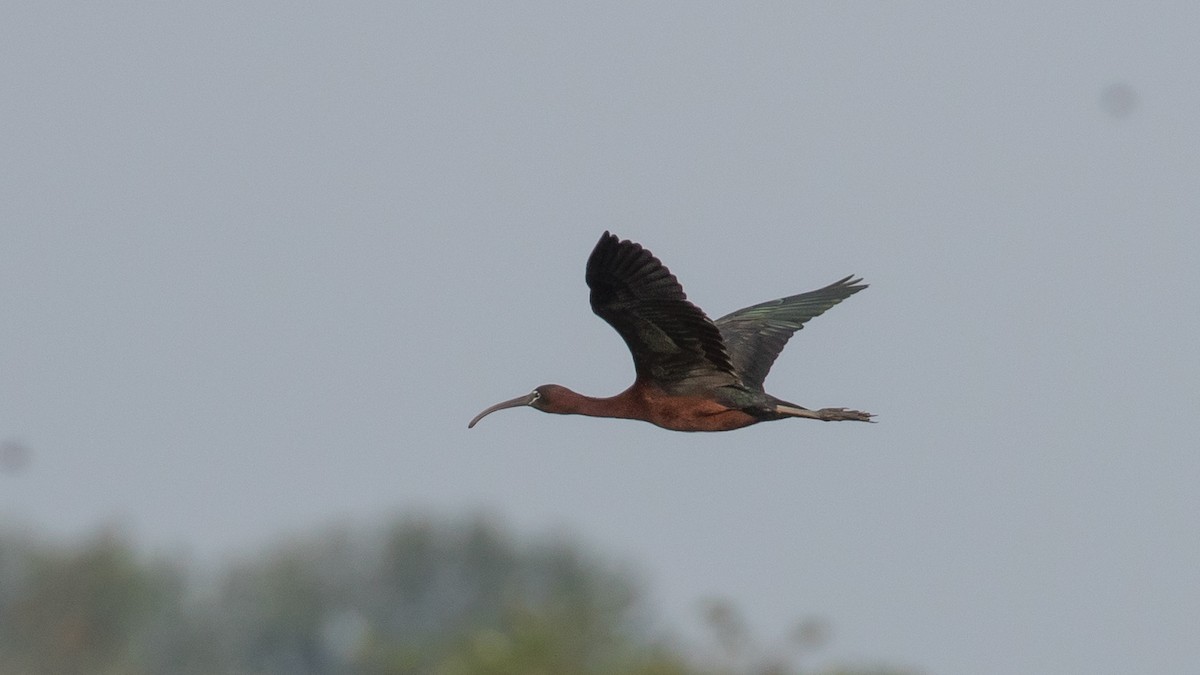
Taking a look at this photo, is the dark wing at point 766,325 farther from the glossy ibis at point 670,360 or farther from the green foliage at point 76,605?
the green foliage at point 76,605

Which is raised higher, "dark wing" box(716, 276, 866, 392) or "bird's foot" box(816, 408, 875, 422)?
"dark wing" box(716, 276, 866, 392)

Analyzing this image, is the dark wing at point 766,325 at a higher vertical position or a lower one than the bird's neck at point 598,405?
higher

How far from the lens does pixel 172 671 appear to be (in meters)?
109

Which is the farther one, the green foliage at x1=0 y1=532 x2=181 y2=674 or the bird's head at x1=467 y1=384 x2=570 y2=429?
the green foliage at x1=0 y1=532 x2=181 y2=674

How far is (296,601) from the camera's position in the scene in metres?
105

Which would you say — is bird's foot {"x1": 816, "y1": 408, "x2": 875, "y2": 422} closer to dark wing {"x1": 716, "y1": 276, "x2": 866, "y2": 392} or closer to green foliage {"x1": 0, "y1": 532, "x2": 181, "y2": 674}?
dark wing {"x1": 716, "y1": 276, "x2": 866, "y2": 392}

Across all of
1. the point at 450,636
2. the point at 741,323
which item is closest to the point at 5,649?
the point at 450,636

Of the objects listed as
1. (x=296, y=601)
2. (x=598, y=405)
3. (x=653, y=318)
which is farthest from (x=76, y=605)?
(x=653, y=318)

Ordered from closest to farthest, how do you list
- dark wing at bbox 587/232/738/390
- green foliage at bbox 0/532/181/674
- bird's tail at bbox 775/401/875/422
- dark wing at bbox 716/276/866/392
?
dark wing at bbox 587/232/738/390
bird's tail at bbox 775/401/875/422
dark wing at bbox 716/276/866/392
green foliage at bbox 0/532/181/674

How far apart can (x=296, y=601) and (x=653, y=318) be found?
91.2 metres

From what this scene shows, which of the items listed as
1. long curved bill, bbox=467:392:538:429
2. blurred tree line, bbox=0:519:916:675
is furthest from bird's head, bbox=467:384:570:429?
blurred tree line, bbox=0:519:916:675

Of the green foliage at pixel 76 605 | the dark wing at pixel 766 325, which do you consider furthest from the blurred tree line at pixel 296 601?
the dark wing at pixel 766 325

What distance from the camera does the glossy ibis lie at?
15.7 m

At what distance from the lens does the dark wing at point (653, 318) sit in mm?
15562
